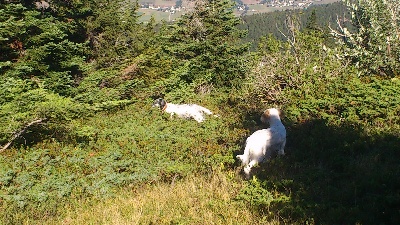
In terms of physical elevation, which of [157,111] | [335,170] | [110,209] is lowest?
[157,111]

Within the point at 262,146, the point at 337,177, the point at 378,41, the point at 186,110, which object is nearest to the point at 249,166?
the point at 262,146

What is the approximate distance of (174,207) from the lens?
16.1 feet

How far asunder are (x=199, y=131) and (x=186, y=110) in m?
2.14

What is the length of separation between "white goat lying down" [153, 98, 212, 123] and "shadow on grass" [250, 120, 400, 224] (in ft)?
12.0

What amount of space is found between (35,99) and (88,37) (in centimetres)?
924

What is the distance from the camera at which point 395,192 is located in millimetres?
4531

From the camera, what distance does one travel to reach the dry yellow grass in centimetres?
445

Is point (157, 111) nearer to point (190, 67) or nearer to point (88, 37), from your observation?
point (190, 67)

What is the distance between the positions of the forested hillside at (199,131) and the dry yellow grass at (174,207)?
0.02 meters

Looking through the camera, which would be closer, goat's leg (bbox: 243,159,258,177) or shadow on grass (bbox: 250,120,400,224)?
shadow on grass (bbox: 250,120,400,224)

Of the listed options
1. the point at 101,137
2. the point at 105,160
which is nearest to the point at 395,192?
the point at 105,160

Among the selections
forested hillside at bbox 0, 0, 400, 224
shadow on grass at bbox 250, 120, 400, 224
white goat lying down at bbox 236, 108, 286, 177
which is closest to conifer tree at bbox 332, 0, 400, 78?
forested hillside at bbox 0, 0, 400, 224

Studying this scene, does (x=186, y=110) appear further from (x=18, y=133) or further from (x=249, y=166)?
(x=249, y=166)

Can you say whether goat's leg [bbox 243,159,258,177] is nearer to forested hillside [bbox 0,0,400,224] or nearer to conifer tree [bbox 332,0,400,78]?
forested hillside [bbox 0,0,400,224]
